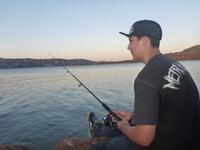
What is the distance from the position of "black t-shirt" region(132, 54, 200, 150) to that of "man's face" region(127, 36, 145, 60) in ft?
0.81

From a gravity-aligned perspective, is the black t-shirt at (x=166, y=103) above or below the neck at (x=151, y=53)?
below

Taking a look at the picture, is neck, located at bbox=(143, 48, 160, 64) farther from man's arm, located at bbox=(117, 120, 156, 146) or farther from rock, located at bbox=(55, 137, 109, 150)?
rock, located at bbox=(55, 137, 109, 150)

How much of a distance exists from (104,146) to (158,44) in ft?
6.16

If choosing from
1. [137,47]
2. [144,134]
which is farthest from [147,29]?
[144,134]

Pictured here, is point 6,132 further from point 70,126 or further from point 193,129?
point 193,129

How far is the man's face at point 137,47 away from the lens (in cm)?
374

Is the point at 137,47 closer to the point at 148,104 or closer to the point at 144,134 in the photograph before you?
the point at 148,104

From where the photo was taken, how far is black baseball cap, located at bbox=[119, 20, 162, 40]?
145 inches

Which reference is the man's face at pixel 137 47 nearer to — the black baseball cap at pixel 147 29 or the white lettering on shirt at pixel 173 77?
the black baseball cap at pixel 147 29

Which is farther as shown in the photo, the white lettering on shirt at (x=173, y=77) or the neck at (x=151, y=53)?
the neck at (x=151, y=53)

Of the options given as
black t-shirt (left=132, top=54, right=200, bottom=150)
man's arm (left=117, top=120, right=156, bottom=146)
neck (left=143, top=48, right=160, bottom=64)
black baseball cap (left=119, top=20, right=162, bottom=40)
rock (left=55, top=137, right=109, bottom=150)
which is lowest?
rock (left=55, top=137, right=109, bottom=150)

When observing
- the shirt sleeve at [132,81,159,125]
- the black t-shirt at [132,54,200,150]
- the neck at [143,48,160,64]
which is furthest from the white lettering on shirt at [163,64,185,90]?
the neck at [143,48,160,64]

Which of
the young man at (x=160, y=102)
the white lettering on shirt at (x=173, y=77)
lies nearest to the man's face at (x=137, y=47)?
the young man at (x=160, y=102)

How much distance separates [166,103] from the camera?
11.1 ft
